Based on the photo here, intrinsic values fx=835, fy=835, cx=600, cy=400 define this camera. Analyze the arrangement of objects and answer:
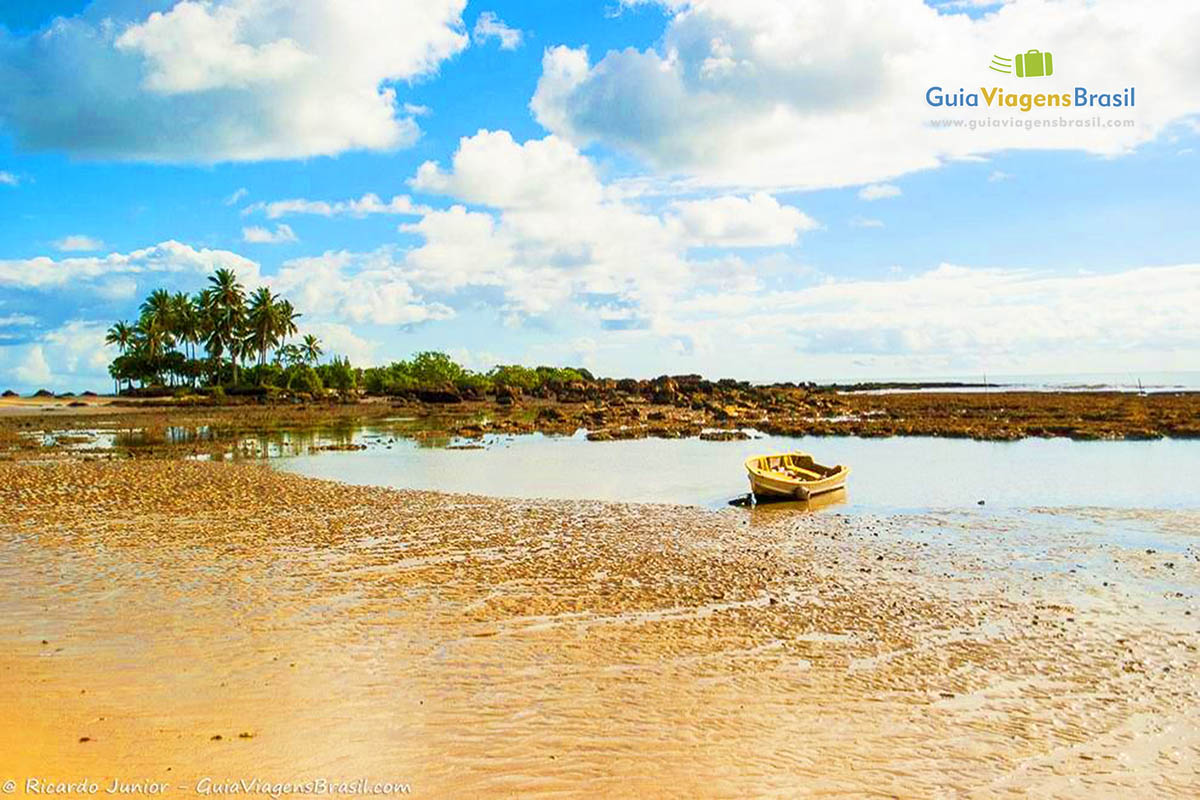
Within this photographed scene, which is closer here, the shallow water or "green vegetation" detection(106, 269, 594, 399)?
the shallow water

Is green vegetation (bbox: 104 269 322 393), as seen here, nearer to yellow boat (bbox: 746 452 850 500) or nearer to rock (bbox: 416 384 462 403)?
rock (bbox: 416 384 462 403)

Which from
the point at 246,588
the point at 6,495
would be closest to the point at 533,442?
the point at 6,495

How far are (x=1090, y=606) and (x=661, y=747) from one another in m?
9.90

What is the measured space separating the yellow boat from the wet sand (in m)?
6.24

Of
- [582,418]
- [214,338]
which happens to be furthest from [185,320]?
[582,418]

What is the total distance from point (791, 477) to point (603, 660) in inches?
783

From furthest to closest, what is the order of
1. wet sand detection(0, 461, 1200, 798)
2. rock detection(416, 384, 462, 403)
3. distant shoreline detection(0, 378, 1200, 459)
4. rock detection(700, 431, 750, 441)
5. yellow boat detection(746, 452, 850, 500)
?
rock detection(416, 384, 462, 403) → rock detection(700, 431, 750, 441) → distant shoreline detection(0, 378, 1200, 459) → yellow boat detection(746, 452, 850, 500) → wet sand detection(0, 461, 1200, 798)

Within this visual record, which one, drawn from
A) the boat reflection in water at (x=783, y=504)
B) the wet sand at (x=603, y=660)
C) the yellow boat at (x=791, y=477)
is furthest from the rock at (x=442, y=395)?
the wet sand at (x=603, y=660)

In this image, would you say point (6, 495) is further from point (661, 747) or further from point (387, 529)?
point (661, 747)

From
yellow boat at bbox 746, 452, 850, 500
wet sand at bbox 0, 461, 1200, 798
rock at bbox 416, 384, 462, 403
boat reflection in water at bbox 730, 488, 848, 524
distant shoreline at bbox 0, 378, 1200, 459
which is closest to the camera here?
wet sand at bbox 0, 461, 1200, 798

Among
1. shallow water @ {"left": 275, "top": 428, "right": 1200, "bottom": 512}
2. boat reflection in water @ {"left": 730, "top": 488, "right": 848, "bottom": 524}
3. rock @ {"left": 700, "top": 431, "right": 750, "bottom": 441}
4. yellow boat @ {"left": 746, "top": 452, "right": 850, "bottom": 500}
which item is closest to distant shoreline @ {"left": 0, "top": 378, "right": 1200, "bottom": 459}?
rock @ {"left": 700, "top": 431, "right": 750, "bottom": 441}

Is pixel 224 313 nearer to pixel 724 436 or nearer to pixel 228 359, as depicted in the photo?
pixel 228 359

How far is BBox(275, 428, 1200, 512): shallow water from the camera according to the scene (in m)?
29.2

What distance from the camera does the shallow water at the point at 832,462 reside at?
2917 cm
